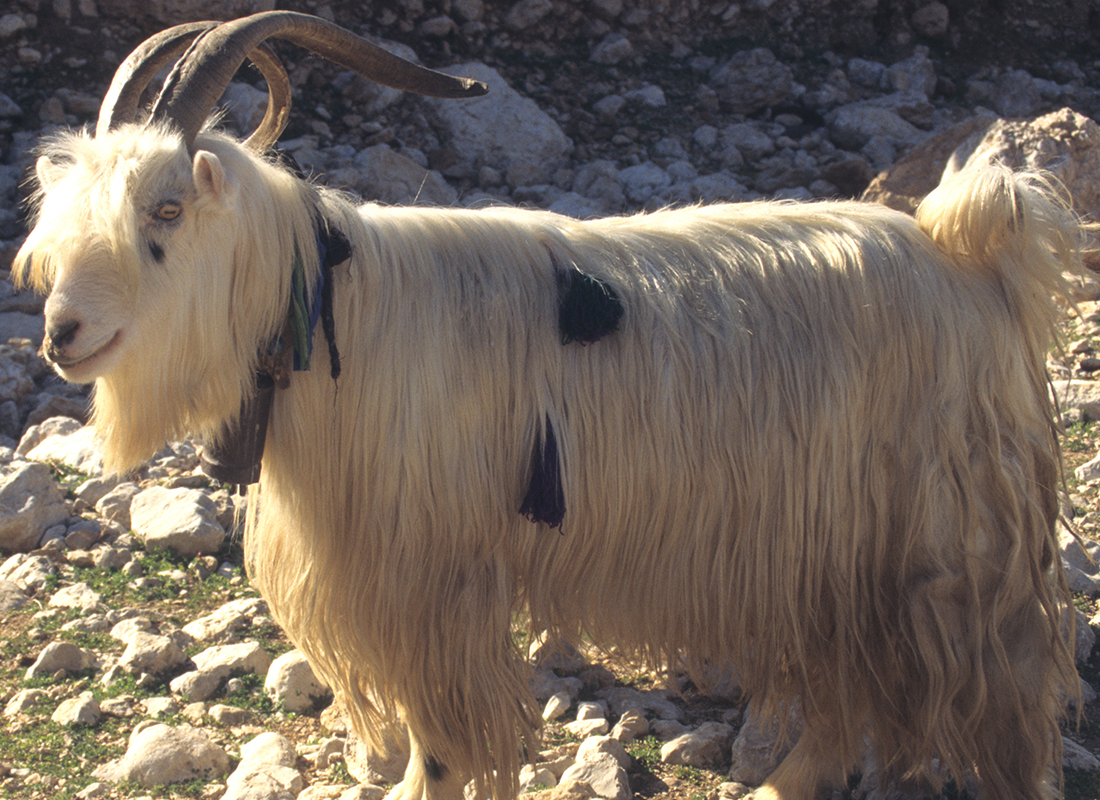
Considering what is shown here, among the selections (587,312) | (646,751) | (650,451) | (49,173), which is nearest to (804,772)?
A: (646,751)

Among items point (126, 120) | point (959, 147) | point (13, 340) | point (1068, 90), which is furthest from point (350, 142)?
point (1068, 90)

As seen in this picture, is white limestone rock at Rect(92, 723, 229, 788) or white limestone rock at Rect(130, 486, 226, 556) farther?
white limestone rock at Rect(130, 486, 226, 556)

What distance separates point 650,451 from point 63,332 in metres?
1.59

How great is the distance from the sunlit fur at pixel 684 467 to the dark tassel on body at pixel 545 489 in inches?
1.7

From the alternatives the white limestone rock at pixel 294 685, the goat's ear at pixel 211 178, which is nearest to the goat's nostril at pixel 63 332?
the goat's ear at pixel 211 178

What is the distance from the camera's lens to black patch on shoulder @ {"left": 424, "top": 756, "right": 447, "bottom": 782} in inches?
116

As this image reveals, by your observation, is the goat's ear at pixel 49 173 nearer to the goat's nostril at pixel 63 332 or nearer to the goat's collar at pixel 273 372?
the goat's nostril at pixel 63 332

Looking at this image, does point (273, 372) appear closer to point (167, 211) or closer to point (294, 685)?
point (167, 211)

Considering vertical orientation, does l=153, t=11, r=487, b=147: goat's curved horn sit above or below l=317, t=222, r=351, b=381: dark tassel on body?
above

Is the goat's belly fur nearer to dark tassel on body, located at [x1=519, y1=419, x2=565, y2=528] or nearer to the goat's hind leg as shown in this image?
dark tassel on body, located at [x1=519, y1=419, x2=565, y2=528]

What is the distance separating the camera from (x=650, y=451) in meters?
2.86

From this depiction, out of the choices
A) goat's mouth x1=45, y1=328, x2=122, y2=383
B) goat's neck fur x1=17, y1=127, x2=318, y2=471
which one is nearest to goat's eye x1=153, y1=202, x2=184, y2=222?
goat's neck fur x1=17, y1=127, x2=318, y2=471

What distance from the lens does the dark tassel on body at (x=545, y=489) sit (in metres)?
2.75

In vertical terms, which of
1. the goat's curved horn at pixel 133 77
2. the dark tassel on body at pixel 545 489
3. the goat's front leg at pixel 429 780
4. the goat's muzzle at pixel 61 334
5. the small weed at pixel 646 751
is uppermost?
the goat's curved horn at pixel 133 77
